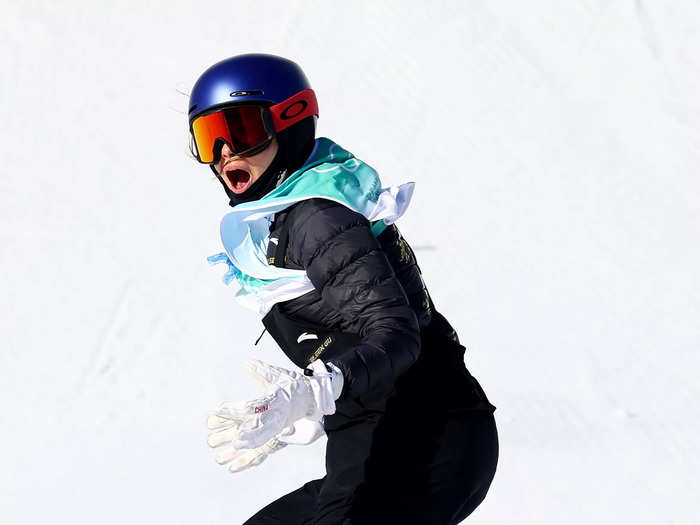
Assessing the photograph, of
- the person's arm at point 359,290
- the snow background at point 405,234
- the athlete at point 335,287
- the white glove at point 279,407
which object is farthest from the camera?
the snow background at point 405,234

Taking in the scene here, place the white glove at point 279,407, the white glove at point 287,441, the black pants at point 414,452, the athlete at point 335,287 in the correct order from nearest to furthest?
the white glove at point 279,407, the athlete at point 335,287, the black pants at point 414,452, the white glove at point 287,441

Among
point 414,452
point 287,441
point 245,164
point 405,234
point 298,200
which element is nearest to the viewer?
point 298,200

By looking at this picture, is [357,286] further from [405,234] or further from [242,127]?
[405,234]

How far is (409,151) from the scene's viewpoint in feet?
22.8

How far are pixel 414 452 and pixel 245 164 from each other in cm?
90

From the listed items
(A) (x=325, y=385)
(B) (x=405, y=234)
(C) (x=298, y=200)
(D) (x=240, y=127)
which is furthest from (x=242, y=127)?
(B) (x=405, y=234)

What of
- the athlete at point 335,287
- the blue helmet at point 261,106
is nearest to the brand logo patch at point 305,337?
the athlete at point 335,287

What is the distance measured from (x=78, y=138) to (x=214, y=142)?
458cm

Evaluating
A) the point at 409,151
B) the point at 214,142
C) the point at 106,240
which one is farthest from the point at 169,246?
the point at 214,142

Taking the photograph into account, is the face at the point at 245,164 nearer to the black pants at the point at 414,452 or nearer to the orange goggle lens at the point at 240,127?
the orange goggle lens at the point at 240,127

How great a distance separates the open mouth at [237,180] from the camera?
2971 millimetres

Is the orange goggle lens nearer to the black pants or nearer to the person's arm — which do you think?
the person's arm

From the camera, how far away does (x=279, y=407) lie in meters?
2.27

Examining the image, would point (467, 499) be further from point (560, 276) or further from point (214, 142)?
point (560, 276)
